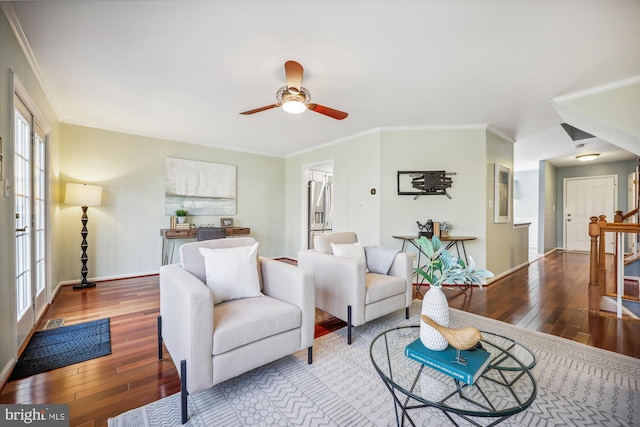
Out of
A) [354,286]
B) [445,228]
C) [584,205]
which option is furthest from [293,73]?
[584,205]

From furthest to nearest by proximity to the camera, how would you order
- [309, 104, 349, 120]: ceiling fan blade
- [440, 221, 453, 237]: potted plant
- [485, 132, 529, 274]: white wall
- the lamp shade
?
[485, 132, 529, 274]: white wall
[440, 221, 453, 237]: potted plant
the lamp shade
[309, 104, 349, 120]: ceiling fan blade

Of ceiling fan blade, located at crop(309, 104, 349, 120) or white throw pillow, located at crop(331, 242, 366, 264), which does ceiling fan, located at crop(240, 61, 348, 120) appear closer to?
ceiling fan blade, located at crop(309, 104, 349, 120)

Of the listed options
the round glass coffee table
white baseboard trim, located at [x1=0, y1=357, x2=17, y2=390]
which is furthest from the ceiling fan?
white baseboard trim, located at [x1=0, y1=357, x2=17, y2=390]

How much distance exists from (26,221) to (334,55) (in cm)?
312

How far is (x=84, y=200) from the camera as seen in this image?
366 cm

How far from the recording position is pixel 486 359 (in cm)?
126

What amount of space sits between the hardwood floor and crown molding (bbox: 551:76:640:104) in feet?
7.69

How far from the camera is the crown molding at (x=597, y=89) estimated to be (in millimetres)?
2641

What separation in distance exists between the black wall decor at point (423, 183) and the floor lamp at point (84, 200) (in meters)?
4.36

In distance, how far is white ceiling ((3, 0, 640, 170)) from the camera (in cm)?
179

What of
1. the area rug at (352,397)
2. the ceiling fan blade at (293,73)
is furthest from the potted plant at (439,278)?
the ceiling fan blade at (293,73)

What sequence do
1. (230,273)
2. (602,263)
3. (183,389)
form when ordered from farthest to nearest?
(602,263) → (230,273) → (183,389)

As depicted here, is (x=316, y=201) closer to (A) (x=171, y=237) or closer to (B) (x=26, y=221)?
(A) (x=171, y=237)

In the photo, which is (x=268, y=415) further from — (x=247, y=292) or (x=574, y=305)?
(x=574, y=305)
